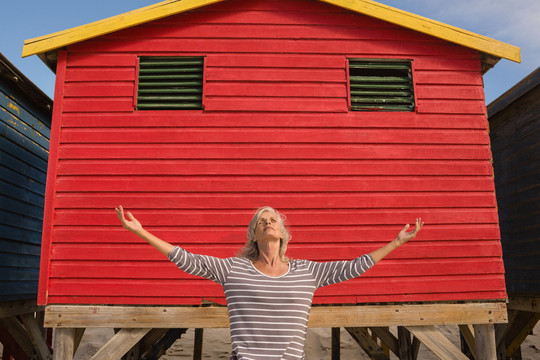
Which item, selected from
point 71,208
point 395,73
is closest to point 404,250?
point 395,73

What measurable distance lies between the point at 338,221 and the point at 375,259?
8.88 ft

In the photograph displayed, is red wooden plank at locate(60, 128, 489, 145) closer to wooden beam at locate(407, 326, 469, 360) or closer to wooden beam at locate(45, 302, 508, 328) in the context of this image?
wooden beam at locate(45, 302, 508, 328)

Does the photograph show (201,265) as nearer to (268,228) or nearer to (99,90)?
(268,228)

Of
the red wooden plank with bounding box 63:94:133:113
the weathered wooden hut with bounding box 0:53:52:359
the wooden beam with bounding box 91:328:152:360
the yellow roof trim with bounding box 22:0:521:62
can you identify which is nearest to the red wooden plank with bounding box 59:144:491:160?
the red wooden plank with bounding box 63:94:133:113

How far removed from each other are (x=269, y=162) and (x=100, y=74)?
2605 millimetres

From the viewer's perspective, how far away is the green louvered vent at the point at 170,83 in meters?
6.21

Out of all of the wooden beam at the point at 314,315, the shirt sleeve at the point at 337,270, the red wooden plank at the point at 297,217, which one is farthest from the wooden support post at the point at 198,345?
the shirt sleeve at the point at 337,270

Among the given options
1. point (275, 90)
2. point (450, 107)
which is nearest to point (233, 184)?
point (275, 90)

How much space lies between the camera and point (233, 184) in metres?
5.91

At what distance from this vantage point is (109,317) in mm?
5578

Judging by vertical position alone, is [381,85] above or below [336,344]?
above

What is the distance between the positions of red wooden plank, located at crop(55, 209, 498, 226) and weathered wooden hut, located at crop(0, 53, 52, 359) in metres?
2.56

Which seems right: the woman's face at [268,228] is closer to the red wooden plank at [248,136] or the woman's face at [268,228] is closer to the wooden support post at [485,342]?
the red wooden plank at [248,136]

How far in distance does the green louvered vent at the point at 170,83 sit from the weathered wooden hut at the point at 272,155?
2cm
